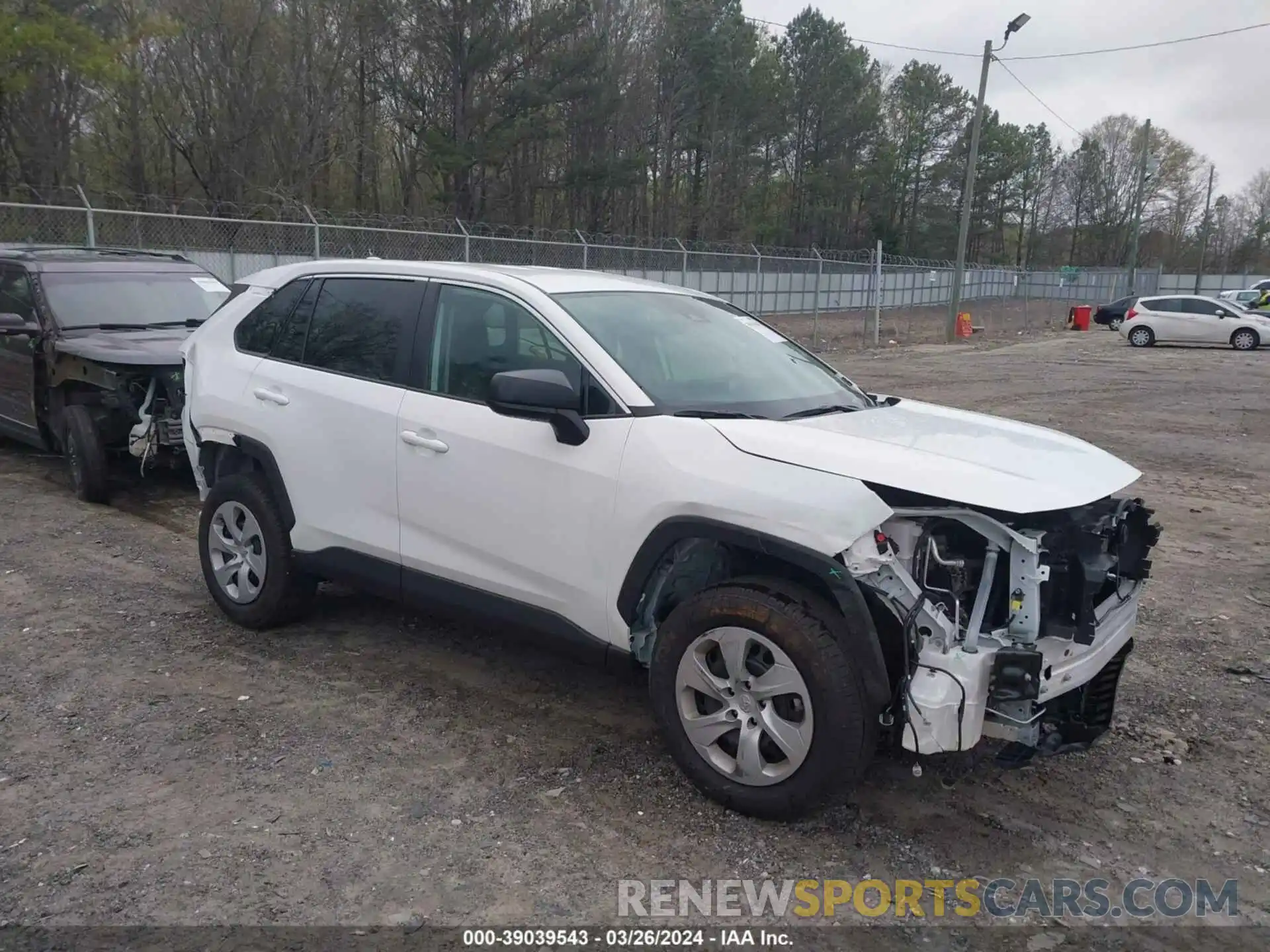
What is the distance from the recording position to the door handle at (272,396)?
15.5 ft

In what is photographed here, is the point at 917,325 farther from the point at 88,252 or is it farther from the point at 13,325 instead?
the point at 13,325

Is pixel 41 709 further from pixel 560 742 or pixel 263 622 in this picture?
pixel 560 742

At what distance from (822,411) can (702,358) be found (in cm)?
54

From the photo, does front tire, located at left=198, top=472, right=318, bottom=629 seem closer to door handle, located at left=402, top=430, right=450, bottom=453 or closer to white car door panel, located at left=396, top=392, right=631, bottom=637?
white car door panel, located at left=396, top=392, right=631, bottom=637

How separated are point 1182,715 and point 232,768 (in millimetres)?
3976

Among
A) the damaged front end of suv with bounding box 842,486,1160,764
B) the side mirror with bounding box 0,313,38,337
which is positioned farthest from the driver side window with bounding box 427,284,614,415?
the side mirror with bounding box 0,313,38,337

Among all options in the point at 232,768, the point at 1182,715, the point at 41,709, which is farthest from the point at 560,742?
the point at 1182,715

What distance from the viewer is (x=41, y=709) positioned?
417 centimetres

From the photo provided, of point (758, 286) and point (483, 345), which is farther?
point (758, 286)

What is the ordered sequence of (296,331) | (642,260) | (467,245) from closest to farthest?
(296,331), (467,245), (642,260)

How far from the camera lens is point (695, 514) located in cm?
338

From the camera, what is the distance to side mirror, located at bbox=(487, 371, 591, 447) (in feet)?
11.6

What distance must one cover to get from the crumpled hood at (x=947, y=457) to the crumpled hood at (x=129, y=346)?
529 centimetres

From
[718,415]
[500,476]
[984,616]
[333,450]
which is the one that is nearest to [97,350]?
[333,450]
